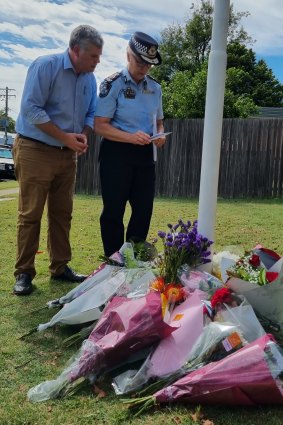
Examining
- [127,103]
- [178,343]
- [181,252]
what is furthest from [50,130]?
[178,343]

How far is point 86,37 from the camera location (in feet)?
11.3

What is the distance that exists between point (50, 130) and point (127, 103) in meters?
0.60

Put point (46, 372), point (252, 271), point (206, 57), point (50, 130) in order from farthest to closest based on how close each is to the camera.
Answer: point (206, 57)
point (50, 130)
point (252, 271)
point (46, 372)

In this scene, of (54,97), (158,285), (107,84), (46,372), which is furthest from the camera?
(54,97)

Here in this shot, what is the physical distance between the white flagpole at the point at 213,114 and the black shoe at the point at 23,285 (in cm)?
144

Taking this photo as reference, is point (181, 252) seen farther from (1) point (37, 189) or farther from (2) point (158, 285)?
(1) point (37, 189)

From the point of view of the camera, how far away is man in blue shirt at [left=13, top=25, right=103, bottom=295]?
3502 mm

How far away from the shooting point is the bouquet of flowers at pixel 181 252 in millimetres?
2867

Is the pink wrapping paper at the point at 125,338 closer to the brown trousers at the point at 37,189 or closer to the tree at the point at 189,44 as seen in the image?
the brown trousers at the point at 37,189

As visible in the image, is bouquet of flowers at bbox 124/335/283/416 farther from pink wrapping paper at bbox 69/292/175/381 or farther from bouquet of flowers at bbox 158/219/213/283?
bouquet of flowers at bbox 158/219/213/283

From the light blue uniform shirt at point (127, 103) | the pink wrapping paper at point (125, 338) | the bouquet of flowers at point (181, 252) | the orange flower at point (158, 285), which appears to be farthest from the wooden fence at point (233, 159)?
the pink wrapping paper at point (125, 338)

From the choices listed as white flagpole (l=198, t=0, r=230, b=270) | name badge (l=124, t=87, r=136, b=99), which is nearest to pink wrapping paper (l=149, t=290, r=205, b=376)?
white flagpole (l=198, t=0, r=230, b=270)

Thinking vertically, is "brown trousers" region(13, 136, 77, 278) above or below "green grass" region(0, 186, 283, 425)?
above

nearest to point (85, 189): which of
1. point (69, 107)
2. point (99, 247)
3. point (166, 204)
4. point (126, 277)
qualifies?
point (166, 204)
